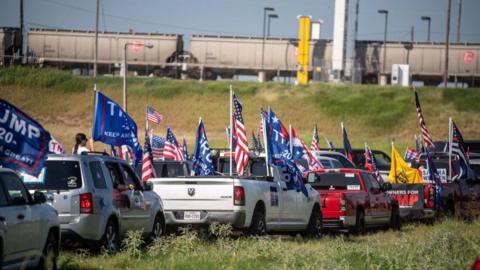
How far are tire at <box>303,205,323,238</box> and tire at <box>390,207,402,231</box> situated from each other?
3.30m

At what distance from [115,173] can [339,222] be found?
640 cm

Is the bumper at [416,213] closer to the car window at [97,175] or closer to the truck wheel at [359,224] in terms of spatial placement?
the truck wheel at [359,224]

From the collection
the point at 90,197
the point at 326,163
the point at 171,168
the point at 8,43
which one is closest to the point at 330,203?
the point at 171,168

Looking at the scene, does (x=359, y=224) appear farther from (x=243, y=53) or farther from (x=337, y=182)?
(x=243, y=53)

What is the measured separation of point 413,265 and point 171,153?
16.3m

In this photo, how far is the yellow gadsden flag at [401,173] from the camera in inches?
1097

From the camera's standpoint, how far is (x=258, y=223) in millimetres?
18000

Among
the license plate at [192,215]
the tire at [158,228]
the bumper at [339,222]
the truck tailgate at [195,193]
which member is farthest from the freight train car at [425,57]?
the tire at [158,228]

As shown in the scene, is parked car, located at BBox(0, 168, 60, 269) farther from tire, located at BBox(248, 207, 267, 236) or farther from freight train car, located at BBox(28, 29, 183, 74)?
freight train car, located at BBox(28, 29, 183, 74)

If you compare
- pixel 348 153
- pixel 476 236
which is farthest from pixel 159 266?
pixel 348 153

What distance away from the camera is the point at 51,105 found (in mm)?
72125

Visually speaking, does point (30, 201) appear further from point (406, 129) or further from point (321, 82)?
point (321, 82)

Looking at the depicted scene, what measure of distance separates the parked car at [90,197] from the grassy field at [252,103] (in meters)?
48.8

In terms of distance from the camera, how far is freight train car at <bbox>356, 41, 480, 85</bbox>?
77688mm
